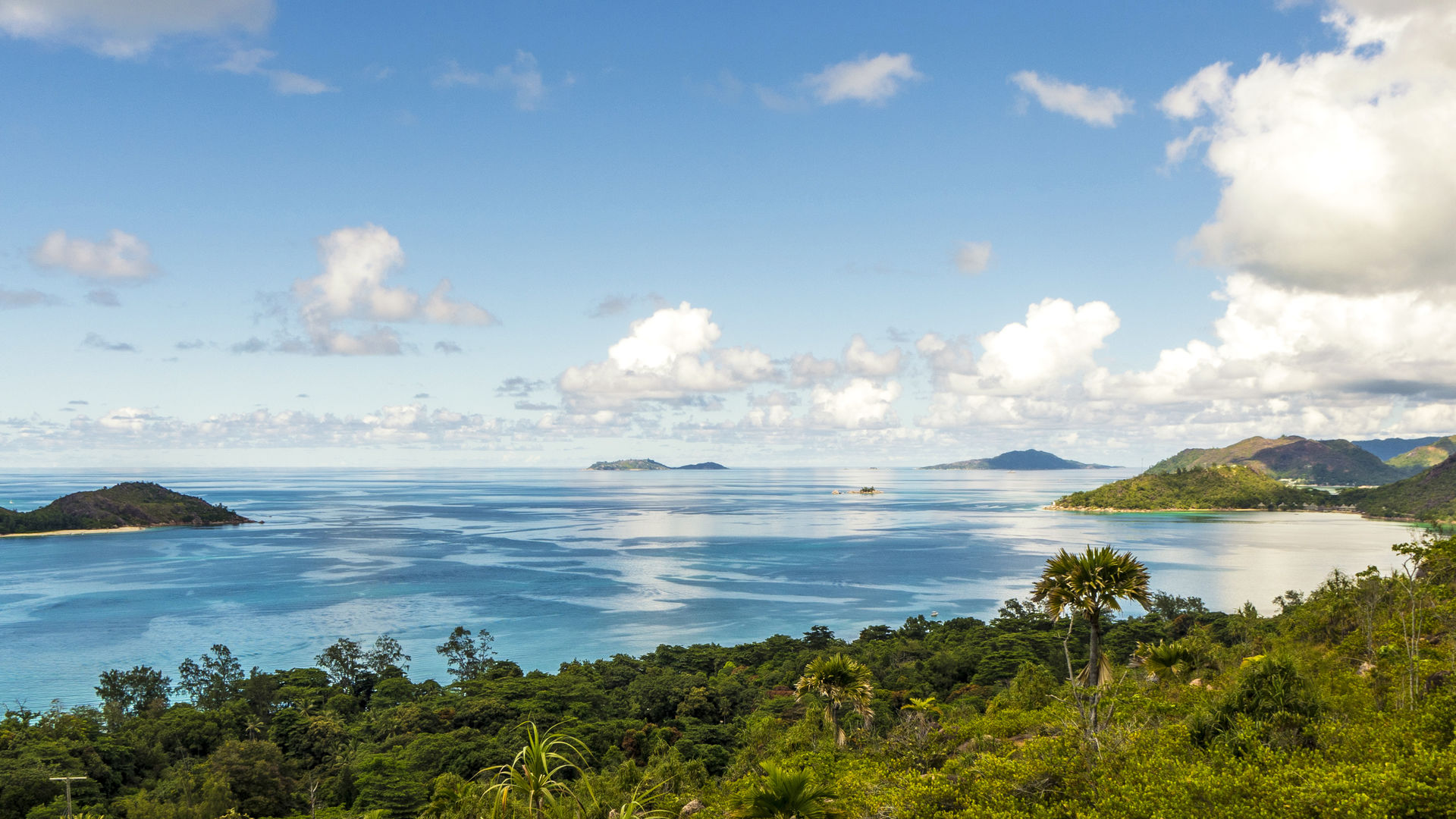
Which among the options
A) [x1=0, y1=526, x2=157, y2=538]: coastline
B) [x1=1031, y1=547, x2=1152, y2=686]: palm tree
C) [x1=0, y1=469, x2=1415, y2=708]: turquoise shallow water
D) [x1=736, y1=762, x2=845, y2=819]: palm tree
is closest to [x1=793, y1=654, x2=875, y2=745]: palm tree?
[x1=1031, y1=547, x2=1152, y2=686]: palm tree

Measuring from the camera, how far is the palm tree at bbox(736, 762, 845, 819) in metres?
13.7

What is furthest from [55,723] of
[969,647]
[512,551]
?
[512,551]

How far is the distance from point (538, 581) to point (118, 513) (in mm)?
139152

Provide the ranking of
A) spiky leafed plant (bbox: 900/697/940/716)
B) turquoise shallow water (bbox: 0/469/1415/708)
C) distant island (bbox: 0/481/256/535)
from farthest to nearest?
1. distant island (bbox: 0/481/256/535)
2. turquoise shallow water (bbox: 0/469/1415/708)
3. spiky leafed plant (bbox: 900/697/940/716)

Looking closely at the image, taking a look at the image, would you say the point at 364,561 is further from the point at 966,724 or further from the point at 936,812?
the point at 936,812

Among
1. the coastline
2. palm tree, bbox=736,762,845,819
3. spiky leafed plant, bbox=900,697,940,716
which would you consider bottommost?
the coastline

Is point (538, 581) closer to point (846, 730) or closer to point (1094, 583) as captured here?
point (846, 730)

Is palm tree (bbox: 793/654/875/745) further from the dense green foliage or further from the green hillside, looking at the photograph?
the green hillside

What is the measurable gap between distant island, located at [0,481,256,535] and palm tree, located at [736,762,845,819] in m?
210

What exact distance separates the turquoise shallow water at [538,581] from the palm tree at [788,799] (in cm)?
5687

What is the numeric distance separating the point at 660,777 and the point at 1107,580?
685 inches

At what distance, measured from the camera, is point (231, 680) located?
56.8 m

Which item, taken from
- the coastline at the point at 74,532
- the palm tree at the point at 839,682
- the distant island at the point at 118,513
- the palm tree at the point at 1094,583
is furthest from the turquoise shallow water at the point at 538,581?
the palm tree at the point at 1094,583

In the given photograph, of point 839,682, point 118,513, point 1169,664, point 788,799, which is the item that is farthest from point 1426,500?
point 118,513
